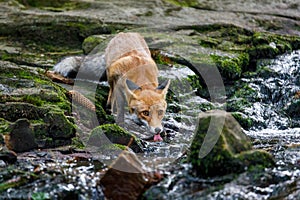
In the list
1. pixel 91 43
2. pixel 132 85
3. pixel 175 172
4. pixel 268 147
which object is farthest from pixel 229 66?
pixel 175 172

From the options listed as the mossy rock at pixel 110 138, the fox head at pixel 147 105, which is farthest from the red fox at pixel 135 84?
the mossy rock at pixel 110 138

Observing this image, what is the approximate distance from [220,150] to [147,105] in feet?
8.31

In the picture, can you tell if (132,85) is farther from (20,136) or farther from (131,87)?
(20,136)

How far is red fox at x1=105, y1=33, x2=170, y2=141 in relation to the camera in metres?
7.40

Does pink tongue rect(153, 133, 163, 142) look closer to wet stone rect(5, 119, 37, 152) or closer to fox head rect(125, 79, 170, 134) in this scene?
fox head rect(125, 79, 170, 134)

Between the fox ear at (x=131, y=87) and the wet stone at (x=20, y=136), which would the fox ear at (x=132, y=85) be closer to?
the fox ear at (x=131, y=87)

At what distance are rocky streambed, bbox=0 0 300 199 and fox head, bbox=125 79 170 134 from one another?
28 centimetres

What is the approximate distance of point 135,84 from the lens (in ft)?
25.4

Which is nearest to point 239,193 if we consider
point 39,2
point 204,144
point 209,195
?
point 209,195

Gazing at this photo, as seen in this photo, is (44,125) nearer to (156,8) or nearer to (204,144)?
(204,144)

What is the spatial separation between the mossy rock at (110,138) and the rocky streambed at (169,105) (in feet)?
0.05

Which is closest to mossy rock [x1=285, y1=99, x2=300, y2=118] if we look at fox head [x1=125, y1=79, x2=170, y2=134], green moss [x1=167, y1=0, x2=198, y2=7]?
fox head [x1=125, y1=79, x2=170, y2=134]

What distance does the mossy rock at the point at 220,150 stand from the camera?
5.03m

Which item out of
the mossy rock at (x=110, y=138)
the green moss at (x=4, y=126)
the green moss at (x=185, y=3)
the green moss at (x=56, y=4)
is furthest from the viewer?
the green moss at (x=185, y=3)
